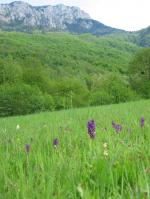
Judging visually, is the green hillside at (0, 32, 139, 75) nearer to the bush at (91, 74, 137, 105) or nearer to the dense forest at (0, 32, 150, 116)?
the dense forest at (0, 32, 150, 116)

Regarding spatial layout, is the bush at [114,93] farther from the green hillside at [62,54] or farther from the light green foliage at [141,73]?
the green hillside at [62,54]

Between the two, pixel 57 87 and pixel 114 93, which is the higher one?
pixel 114 93

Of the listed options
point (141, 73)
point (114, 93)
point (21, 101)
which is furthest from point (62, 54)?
point (21, 101)

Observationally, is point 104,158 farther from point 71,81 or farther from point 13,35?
point 13,35

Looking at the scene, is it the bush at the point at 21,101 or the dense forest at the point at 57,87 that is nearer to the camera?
the bush at the point at 21,101

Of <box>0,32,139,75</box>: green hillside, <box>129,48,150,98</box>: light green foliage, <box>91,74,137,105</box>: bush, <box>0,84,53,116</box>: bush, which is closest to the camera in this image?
<box>91,74,137,105</box>: bush

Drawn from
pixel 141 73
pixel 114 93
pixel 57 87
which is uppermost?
pixel 141 73

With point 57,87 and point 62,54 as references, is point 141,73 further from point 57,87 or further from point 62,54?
point 62,54

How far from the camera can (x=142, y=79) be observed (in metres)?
65.5

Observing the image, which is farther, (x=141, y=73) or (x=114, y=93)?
(x=141, y=73)

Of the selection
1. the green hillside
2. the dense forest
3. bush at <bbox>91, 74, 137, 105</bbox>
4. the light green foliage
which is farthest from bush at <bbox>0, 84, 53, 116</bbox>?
the green hillside

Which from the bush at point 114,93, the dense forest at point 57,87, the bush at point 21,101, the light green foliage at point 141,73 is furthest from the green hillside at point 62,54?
the bush at point 21,101

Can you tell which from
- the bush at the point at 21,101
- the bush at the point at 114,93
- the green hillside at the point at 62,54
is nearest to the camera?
the bush at the point at 114,93

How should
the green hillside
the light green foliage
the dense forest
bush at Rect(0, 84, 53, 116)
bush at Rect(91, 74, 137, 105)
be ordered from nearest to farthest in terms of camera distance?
bush at Rect(91, 74, 137, 105)
bush at Rect(0, 84, 53, 116)
the dense forest
the light green foliage
the green hillside
